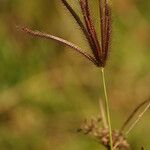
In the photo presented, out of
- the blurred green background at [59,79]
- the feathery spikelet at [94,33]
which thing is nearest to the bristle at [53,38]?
the feathery spikelet at [94,33]

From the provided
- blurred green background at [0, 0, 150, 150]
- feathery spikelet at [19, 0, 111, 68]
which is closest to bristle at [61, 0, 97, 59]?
feathery spikelet at [19, 0, 111, 68]

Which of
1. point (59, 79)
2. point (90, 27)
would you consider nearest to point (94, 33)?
point (90, 27)

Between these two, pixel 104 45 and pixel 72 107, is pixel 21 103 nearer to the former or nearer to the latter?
pixel 72 107

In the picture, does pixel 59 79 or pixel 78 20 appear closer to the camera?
pixel 78 20

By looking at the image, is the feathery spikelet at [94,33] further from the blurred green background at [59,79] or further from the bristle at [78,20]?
the blurred green background at [59,79]

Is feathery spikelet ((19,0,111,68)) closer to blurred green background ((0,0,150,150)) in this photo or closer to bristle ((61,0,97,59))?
bristle ((61,0,97,59))

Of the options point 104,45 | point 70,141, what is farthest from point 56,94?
point 104,45

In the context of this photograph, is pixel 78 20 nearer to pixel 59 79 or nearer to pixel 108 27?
pixel 108 27

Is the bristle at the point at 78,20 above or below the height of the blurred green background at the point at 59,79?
above

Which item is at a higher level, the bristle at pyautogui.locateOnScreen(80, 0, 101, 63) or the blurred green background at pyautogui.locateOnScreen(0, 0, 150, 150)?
the bristle at pyautogui.locateOnScreen(80, 0, 101, 63)
